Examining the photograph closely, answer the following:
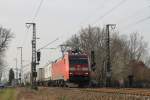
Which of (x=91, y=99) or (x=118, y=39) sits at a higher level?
(x=118, y=39)

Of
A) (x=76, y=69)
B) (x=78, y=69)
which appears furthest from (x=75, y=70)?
(x=78, y=69)

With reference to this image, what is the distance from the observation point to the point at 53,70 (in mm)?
66562

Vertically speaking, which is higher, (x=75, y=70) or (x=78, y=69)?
(x=78, y=69)

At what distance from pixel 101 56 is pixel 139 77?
11.2m

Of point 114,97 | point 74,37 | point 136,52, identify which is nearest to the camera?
point 114,97

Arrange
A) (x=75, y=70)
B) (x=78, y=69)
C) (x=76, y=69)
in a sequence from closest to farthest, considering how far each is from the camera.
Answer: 1. (x=75, y=70)
2. (x=76, y=69)
3. (x=78, y=69)

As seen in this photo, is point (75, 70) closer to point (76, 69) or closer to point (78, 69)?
point (76, 69)

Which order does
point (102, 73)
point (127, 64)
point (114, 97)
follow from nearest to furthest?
point (114, 97), point (102, 73), point (127, 64)

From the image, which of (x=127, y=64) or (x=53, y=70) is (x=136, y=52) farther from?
(x=53, y=70)

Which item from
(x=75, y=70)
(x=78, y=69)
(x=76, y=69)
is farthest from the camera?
(x=78, y=69)

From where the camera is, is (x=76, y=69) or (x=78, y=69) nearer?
(x=76, y=69)

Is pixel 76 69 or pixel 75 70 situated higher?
pixel 76 69

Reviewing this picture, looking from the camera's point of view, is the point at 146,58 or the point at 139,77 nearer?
the point at 139,77

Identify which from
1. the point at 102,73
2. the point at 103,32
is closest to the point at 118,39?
the point at 103,32
